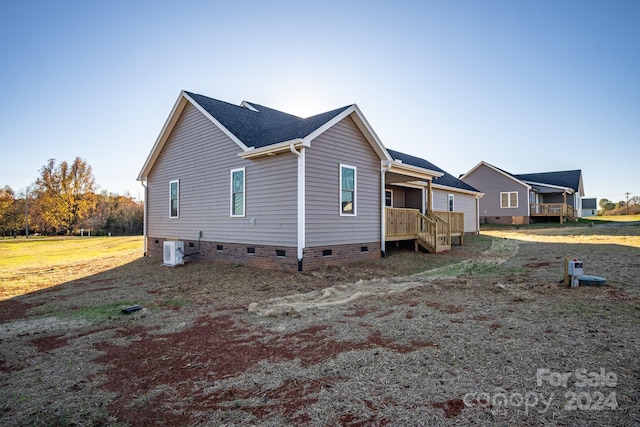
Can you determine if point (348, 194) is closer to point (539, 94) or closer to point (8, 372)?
point (8, 372)

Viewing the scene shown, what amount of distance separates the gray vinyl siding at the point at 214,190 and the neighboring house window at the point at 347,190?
6.75ft

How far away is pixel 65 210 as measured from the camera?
40.8m

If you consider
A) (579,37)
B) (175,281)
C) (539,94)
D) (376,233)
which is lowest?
(175,281)

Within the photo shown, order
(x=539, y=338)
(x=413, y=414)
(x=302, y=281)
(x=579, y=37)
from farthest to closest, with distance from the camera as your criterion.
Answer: (x=579, y=37)
(x=302, y=281)
(x=539, y=338)
(x=413, y=414)

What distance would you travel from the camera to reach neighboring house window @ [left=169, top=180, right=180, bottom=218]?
14758 millimetres

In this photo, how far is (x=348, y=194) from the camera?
468 inches

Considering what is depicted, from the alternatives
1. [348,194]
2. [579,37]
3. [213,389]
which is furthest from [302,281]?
[579,37]

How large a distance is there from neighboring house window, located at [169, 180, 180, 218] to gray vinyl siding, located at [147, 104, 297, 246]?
245mm

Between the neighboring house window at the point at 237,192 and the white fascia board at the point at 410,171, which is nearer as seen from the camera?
the neighboring house window at the point at 237,192

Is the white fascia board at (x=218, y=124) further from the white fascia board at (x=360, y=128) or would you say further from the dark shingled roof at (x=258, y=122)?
the white fascia board at (x=360, y=128)

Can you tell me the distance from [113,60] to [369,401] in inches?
683

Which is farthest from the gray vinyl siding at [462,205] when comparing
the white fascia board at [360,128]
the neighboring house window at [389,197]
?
the white fascia board at [360,128]

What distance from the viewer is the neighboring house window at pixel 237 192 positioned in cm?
1180

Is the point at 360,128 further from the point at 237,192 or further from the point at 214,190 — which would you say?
the point at 214,190
